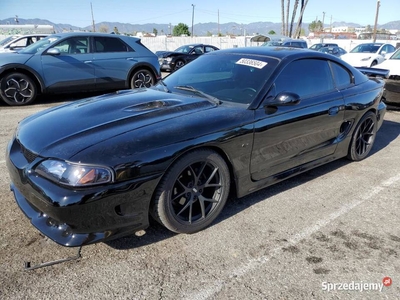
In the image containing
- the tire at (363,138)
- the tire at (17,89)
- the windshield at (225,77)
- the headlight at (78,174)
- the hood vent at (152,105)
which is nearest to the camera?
the headlight at (78,174)

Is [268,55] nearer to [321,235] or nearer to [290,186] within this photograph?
[290,186]

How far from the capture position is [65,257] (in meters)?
2.41

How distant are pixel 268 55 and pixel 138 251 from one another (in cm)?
232

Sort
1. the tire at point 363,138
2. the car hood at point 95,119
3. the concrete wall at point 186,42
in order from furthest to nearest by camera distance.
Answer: the concrete wall at point 186,42 < the tire at point 363,138 < the car hood at point 95,119

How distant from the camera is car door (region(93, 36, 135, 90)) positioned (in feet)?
26.8

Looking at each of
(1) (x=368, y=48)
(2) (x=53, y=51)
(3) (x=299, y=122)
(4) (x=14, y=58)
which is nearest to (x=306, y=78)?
(3) (x=299, y=122)

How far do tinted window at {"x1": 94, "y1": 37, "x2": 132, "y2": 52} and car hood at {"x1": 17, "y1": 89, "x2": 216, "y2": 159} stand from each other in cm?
538

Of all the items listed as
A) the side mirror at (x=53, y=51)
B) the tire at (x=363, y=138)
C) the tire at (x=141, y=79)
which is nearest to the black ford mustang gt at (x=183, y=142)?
the tire at (x=363, y=138)

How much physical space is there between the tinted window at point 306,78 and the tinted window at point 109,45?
19.6 feet

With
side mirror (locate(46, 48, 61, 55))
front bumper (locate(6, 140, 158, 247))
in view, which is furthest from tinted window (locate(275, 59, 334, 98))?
side mirror (locate(46, 48, 61, 55))

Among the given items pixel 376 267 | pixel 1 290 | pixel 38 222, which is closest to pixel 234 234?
pixel 376 267

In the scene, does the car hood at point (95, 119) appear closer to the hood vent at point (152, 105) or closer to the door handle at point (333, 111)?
the hood vent at point (152, 105)

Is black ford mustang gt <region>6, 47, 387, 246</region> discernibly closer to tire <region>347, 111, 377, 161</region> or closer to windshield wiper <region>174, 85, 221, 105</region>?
windshield wiper <region>174, 85, 221, 105</region>

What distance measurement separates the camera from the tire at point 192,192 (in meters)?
2.48
